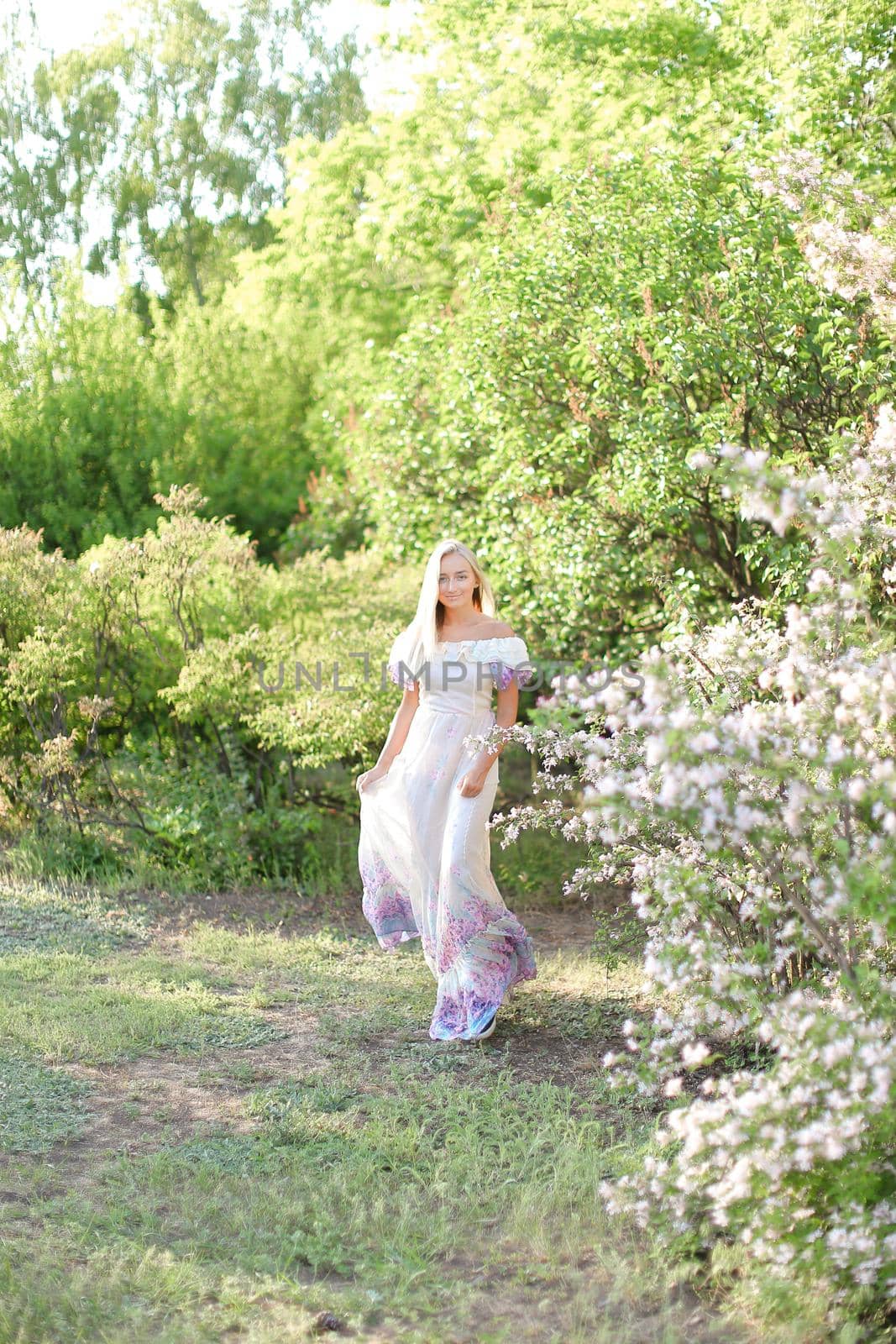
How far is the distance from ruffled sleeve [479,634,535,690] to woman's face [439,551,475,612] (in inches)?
9.1

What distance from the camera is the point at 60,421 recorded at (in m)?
11.7

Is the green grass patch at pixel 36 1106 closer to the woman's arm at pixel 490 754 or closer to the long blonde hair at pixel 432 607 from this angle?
the woman's arm at pixel 490 754

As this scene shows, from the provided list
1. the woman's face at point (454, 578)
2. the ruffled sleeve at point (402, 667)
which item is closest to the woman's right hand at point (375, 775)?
the ruffled sleeve at point (402, 667)

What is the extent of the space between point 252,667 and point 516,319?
2.59 m

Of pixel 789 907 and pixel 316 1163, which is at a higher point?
pixel 789 907

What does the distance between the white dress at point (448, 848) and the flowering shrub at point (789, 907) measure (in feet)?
3.99

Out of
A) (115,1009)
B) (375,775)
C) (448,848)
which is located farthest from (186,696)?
(448,848)

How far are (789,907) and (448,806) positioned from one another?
162 cm

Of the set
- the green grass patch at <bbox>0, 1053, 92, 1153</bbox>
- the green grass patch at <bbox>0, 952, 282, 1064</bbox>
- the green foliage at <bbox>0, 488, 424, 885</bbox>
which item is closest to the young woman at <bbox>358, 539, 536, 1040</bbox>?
the green grass patch at <bbox>0, 952, 282, 1064</bbox>

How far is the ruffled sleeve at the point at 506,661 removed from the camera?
17.0ft

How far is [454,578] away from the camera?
525 centimetres

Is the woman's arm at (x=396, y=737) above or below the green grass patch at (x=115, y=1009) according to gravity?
above

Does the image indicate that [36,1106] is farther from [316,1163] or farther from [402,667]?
[402,667]

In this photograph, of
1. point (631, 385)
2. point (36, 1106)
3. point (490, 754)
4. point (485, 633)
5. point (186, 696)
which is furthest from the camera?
point (186, 696)
